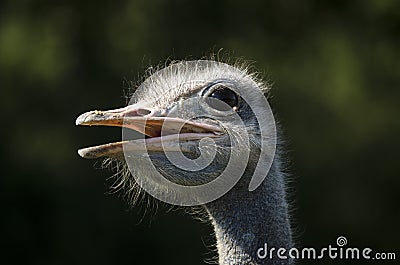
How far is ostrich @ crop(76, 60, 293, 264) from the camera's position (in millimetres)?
2869

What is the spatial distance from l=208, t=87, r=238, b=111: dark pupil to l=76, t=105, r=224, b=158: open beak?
0.24 feet

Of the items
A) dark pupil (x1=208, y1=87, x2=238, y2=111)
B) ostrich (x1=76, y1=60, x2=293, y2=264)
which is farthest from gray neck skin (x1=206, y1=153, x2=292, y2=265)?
dark pupil (x1=208, y1=87, x2=238, y2=111)

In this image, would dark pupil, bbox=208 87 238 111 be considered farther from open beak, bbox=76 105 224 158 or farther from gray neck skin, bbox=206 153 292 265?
gray neck skin, bbox=206 153 292 265

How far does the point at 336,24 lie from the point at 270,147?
5381mm

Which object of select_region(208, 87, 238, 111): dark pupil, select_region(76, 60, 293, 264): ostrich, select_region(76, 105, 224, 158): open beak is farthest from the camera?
select_region(208, 87, 238, 111): dark pupil

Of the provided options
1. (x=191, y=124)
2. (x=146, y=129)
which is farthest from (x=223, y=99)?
(x=146, y=129)

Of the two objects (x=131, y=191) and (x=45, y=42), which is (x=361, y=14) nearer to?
(x=45, y=42)

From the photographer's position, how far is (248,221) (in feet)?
9.95

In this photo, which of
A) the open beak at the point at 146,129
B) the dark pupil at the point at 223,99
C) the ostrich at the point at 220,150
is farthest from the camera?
the dark pupil at the point at 223,99

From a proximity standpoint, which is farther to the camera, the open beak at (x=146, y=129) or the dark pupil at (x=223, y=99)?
Answer: the dark pupil at (x=223, y=99)

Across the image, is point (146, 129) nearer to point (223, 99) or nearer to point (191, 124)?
point (191, 124)

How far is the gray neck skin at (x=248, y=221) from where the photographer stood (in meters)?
3.03

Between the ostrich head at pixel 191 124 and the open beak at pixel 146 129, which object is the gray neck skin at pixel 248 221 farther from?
the open beak at pixel 146 129

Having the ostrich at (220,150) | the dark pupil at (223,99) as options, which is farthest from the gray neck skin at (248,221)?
the dark pupil at (223,99)
